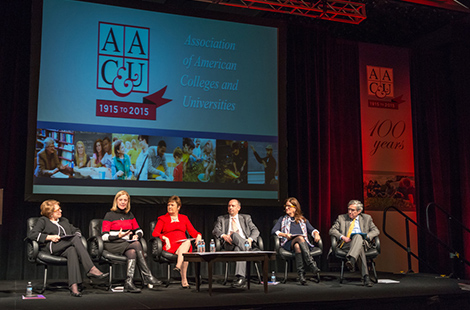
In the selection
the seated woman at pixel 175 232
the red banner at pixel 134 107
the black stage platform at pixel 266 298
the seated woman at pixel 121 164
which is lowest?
the black stage platform at pixel 266 298

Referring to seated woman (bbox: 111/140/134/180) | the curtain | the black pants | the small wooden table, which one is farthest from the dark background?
the small wooden table

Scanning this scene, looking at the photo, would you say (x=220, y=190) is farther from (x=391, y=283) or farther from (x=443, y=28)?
(x=443, y=28)

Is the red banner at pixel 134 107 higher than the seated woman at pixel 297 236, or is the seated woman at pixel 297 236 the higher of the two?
the red banner at pixel 134 107

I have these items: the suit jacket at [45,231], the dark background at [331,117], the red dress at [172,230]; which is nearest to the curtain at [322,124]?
the dark background at [331,117]

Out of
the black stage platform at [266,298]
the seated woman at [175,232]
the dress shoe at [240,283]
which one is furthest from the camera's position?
the seated woman at [175,232]

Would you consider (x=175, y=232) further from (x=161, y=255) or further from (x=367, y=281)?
(x=367, y=281)

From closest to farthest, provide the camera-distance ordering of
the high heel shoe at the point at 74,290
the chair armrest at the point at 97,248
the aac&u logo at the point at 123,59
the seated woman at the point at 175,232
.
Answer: the high heel shoe at the point at 74,290, the chair armrest at the point at 97,248, the seated woman at the point at 175,232, the aac&u logo at the point at 123,59

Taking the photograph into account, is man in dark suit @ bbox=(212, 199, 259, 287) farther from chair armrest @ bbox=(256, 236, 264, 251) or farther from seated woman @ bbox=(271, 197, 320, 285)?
seated woman @ bbox=(271, 197, 320, 285)

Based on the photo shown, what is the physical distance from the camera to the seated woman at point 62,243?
16.2ft

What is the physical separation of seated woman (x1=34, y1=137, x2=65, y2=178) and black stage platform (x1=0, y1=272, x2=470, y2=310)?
1.24 m

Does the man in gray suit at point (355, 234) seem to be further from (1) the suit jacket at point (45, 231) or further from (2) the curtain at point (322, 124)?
(1) the suit jacket at point (45, 231)

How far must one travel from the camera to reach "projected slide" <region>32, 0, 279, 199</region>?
243 inches

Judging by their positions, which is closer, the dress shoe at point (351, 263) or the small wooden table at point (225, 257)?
the small wooden table at point (225, 257)

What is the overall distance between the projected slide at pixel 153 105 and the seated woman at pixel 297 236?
865 mm
